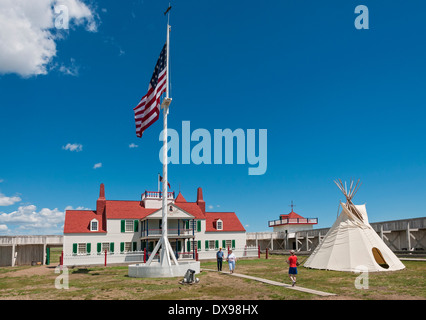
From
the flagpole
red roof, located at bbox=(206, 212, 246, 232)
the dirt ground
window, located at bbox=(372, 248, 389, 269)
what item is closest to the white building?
red roof, located at bbox=(206, 212, 246, 232)

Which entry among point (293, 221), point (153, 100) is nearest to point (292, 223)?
point (293, 221)

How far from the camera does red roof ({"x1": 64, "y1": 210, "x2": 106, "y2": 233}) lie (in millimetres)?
39250

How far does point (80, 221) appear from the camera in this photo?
40.5 m

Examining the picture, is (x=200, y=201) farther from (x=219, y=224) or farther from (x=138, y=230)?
(x=138, y=230)

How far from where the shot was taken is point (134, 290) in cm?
1519

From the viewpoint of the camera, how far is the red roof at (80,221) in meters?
39.2

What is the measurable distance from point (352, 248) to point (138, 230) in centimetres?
2698

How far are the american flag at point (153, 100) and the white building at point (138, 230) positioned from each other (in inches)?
728

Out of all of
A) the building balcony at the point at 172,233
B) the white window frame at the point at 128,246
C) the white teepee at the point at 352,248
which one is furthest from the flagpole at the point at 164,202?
the white window frame at the point at 128,246

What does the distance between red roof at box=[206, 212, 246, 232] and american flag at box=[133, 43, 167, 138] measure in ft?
89.0

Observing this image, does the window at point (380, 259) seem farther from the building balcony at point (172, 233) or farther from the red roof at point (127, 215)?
the red roof at point (127, 215)

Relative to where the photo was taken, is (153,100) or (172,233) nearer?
(153,100)
